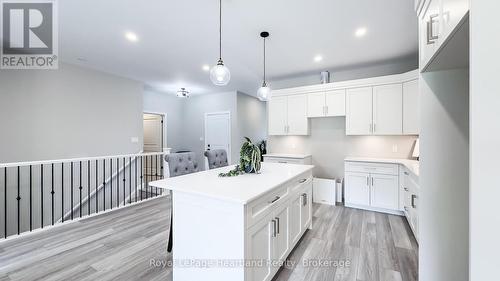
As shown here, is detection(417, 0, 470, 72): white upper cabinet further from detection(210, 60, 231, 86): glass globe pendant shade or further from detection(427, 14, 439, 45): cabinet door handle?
detection(210, 60, 231, 86): glass globe pendant shade

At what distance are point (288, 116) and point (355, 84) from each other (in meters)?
1.48

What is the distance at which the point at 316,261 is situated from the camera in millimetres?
2227

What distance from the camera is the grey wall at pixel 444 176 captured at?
134 cm

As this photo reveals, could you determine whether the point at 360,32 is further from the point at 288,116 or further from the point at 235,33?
the point at 288,116

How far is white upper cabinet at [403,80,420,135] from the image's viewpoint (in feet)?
11.5

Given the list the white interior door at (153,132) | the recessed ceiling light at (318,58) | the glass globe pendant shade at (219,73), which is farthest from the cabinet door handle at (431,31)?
the white interior door at (153,132)

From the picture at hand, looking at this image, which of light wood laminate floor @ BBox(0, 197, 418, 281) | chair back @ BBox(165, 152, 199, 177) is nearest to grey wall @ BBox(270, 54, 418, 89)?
light wood laminate floor @ BBox(0, 197, 418, 281)

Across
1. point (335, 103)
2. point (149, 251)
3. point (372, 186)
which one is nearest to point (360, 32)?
point (335, 103)

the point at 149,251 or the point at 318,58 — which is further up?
the point at 318,58

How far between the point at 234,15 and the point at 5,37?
3.41m

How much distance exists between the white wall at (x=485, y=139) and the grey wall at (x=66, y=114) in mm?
5568

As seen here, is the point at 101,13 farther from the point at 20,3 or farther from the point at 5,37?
the point at 5,37

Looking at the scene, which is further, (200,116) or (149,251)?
(200,116)

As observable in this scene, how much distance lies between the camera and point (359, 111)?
4074 millimetres
